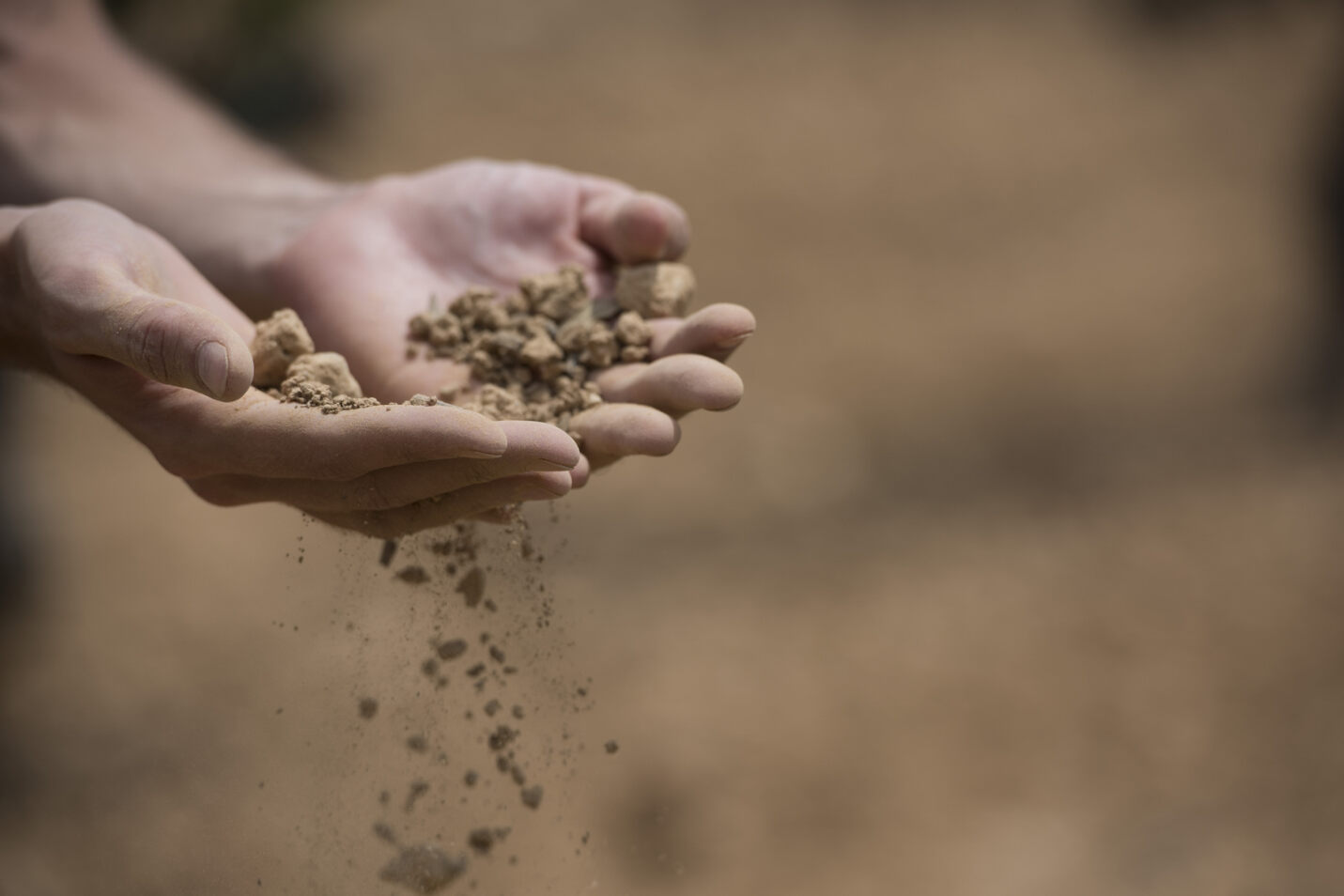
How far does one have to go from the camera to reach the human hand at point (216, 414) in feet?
3.17

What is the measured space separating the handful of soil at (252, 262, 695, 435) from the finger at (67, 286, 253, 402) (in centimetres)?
11

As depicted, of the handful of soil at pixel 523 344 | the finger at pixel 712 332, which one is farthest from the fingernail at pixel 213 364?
the finger at pixel 712 332

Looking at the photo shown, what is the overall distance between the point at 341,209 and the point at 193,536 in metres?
1.82

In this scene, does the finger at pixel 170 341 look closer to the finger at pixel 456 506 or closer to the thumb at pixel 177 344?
the thumb at pixel 177 344

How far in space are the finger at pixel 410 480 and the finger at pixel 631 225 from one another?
1.59 ft

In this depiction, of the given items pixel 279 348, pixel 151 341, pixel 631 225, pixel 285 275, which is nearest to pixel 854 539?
pixel 631 225

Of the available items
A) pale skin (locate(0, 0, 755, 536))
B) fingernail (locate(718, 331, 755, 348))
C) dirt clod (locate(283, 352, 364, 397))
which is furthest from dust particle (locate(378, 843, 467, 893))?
fingernail (locate(718, 331, 755, 348))

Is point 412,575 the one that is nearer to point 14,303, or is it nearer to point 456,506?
point 456,506

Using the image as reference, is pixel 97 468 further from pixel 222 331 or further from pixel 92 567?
pixel 222 331

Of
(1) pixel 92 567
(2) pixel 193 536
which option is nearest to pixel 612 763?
(2) pixel 193 536

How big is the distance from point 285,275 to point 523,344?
1.24 feet

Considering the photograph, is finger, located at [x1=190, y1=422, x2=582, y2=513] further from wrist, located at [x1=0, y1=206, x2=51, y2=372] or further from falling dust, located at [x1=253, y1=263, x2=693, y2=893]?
wrist, located at [x1=0, y1=206, x2=51, y2=372]

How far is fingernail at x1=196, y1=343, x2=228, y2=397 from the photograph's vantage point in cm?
95

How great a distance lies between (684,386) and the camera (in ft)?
3.71
